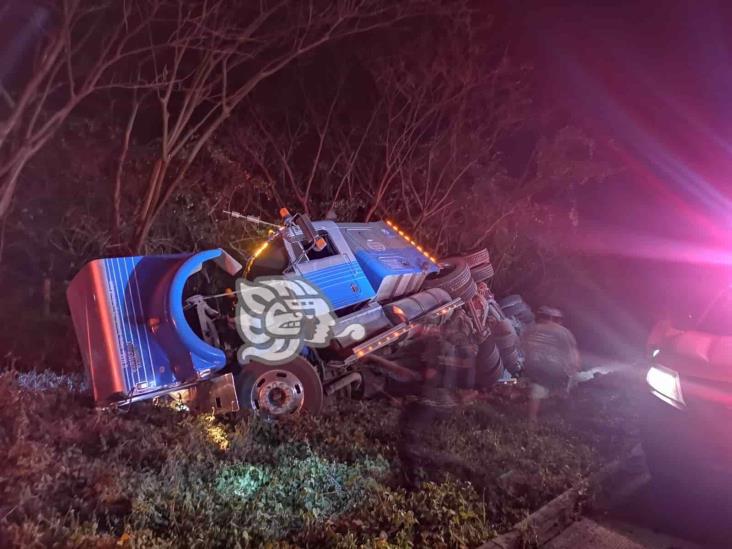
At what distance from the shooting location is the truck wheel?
19.4ft

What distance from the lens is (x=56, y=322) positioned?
30.6 ft

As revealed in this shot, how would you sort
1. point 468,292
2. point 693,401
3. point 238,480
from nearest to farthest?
1. point 238,480
2. point 693,401
3. point 468,292

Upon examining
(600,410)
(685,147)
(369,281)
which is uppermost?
(685,147)

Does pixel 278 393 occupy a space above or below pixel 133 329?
below

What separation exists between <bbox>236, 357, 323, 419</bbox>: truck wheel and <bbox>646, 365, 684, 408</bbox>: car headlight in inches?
122

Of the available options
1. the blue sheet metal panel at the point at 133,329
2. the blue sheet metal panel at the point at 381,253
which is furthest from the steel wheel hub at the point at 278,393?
the blue sheet metal panel at the point at 381,253

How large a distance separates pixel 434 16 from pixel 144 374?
26.1 feet

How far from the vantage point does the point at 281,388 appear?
19.8 ft

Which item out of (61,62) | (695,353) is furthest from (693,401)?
(61,62)

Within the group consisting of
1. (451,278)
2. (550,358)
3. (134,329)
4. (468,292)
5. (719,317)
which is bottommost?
(550,358)

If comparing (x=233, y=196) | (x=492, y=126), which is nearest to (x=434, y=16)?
(x=492, y=126)

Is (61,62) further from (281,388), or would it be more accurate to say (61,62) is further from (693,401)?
(693,401)

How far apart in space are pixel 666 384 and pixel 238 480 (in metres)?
3.55

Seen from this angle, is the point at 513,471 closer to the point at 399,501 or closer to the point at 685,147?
the point at 399,501
